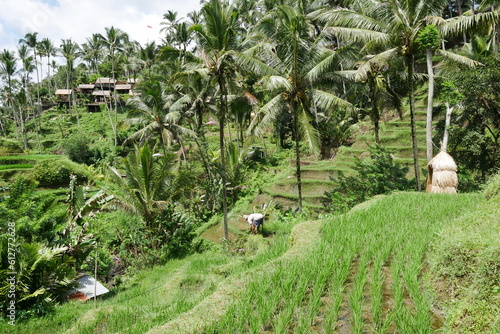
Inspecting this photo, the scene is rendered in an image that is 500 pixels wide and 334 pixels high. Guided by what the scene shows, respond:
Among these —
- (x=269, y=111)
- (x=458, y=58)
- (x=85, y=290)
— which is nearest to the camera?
(x=85, y=290)

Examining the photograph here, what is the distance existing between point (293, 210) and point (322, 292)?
10156 mm

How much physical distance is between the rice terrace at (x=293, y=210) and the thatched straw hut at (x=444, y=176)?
0.04 m

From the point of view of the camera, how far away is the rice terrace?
3438 mm

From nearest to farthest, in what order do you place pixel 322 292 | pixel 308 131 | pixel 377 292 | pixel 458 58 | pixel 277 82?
pixel 377 292 < pixel 322 292 < pixel 277 82 < pixel 458 58 < pixel 308 131

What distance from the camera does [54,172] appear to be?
914 inches

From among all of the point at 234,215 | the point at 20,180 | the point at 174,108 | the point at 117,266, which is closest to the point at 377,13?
the point at 234,215

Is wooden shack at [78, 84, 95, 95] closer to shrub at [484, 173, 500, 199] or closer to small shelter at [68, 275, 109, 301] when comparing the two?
small shelter at [68, 275, 109, 301]

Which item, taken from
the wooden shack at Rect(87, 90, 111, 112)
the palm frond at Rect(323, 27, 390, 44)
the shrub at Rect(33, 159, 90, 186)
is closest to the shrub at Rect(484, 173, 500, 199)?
the palm frond at Rect(323, 27, 390, 44)

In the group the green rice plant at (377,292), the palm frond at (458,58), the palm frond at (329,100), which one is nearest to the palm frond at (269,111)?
the palm frond at (329,100)

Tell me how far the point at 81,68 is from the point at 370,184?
62.1 m

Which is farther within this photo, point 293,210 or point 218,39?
point 293,210

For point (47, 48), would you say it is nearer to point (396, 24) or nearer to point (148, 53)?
point (148, 53)

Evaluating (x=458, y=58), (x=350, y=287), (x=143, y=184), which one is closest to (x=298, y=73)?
(x=458, y=58)

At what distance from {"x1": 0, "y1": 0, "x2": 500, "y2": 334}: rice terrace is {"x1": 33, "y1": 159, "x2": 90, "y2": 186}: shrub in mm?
89
